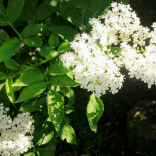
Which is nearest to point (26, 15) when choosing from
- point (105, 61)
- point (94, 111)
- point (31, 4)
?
point (31, 4)

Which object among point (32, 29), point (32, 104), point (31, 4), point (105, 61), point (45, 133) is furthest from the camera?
point (45, 133)

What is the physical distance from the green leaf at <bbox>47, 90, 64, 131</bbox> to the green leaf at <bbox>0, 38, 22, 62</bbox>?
12.8 inches

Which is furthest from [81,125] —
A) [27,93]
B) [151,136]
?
[27,93]

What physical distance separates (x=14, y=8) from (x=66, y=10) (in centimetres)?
34

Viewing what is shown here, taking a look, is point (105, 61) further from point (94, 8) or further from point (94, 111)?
point (94, 8)

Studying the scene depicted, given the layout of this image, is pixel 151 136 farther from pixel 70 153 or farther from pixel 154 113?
pixel 70 153

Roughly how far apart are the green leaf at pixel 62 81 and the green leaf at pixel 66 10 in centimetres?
43

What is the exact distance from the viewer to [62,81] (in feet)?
4.33

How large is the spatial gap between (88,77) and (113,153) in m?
2.43

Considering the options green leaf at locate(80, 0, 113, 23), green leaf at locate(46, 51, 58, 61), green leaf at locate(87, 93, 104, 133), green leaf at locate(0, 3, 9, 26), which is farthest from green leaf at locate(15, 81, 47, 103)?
green leaf at locate(80, 0, 113, 23)

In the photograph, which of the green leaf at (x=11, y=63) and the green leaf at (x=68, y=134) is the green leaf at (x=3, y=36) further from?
the green leaf at (x=68, y=134)

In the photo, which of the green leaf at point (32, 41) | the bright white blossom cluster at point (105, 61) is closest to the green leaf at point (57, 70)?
the bright white blossom cluster at point (105, 61)

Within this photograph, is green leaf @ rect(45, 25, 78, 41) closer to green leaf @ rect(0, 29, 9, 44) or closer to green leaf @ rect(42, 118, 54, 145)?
green leaf @ rect(0, 29, 9, 44)

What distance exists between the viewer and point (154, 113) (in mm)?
3150
